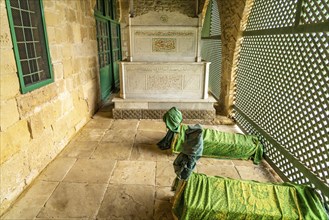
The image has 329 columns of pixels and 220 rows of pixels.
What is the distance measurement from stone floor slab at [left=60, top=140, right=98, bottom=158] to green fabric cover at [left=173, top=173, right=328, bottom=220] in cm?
178

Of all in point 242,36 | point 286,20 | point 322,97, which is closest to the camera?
point 322,97

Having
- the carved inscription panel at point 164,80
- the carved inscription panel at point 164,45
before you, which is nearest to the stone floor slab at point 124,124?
the carved inscription panel at point 164,80

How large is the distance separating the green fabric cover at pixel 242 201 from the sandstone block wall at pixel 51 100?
168cm

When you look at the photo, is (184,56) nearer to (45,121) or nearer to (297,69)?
(297,69)

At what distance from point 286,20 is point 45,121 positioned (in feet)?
10.7

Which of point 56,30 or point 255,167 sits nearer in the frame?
point 255,167

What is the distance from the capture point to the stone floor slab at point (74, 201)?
6.82 feet

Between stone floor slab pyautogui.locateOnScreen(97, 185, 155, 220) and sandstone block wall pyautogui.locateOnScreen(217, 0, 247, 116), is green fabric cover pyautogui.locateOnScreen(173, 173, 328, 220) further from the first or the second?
sandstone block wall pyautogui.locateOnScreen(217, 0, 247, 116)

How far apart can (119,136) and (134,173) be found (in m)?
1.16

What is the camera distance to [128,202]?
224cm

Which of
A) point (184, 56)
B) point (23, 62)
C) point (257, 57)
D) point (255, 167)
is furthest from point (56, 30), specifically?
point (255, 167)

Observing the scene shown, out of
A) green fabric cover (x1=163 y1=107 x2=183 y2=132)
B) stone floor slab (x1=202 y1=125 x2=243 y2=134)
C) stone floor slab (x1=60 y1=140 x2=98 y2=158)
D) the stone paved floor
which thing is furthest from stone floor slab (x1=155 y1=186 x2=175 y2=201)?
stone floor slab (x1=202 y1=125 x2=243 y2=134)

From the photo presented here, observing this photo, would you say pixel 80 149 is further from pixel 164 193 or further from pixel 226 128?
pixel 226 128

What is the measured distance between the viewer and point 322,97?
2135 millimetres
